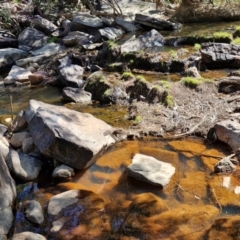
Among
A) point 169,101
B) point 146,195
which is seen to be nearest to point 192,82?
point 169,101

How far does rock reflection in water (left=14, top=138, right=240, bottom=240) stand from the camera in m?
4.29

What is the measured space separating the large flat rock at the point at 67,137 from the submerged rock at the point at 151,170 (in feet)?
2.14

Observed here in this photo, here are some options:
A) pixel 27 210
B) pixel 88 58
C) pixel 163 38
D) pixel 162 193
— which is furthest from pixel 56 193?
pixel 163 38

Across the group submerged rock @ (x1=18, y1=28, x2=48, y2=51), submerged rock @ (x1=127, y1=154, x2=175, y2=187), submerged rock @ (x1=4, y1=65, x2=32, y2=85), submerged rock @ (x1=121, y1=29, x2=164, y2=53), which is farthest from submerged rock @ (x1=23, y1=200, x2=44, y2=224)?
submerged rock @ (x1=18, y1=28, x2=48, y2=51)

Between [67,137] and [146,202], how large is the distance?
5.08 feet

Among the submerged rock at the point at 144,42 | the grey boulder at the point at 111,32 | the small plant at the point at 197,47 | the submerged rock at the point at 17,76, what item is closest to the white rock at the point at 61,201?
the submerged rock at the point at 17,76

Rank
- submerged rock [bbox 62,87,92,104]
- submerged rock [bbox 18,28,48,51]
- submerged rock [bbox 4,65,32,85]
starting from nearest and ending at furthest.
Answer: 1. submerged rock [bbox 62,87,92,104]
2. submerged rock [bbox 4,65,32,85]
3. submerged rock [bbox 18,28,48,51]

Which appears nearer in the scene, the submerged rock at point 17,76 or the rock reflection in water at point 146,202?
the rock reflection in water at point 146,202

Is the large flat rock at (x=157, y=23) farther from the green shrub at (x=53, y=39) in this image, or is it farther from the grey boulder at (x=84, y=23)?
the green shrub at (x=53, y=39)

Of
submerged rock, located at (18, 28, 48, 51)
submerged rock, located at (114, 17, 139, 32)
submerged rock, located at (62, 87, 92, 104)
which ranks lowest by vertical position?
submerged rock, located at (18, 28, 48, 51)

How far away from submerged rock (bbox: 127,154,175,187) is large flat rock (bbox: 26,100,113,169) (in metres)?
0.65

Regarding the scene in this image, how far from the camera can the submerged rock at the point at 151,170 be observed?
509 cm

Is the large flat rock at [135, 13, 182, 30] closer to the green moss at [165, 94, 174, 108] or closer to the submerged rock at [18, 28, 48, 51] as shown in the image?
the submerged rock at [18, 28, 48, 51]

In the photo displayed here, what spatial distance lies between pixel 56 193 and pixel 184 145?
2274 mm
